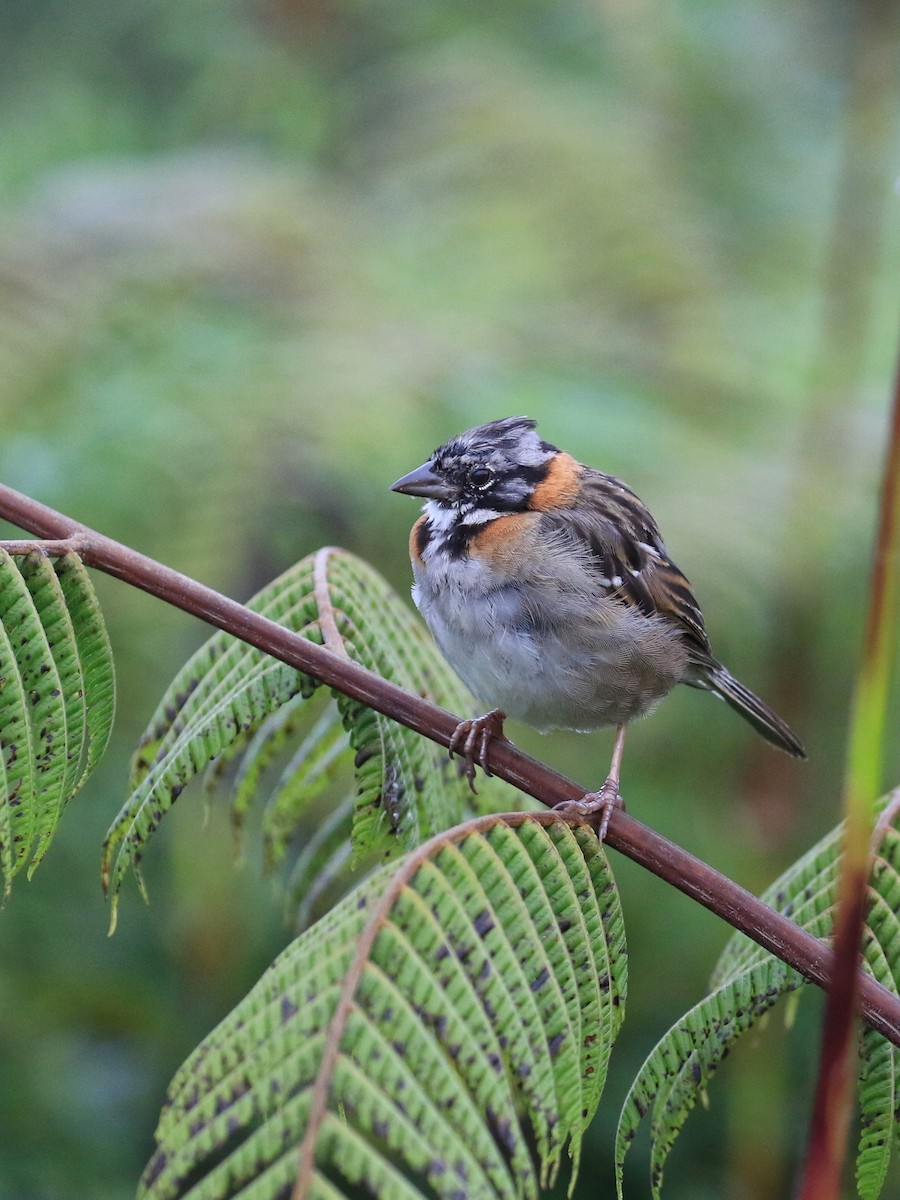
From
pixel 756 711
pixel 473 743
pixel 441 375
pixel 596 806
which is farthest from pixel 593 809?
pixel 441 375

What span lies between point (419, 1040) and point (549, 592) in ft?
5.63

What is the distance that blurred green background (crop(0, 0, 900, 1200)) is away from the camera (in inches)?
168

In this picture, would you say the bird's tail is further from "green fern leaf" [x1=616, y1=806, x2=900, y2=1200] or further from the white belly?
"green fern leaf" [x1=616, y1=806, x2=900, y2=1200]

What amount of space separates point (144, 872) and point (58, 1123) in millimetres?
1012

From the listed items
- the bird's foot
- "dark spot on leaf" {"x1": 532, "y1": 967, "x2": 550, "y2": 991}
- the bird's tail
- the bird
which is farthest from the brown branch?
the bird's tail

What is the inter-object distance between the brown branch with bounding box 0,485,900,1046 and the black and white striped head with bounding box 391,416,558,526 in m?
1.38

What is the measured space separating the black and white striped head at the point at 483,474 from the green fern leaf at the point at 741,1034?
152 cm

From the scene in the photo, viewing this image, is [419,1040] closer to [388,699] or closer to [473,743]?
[388,699]

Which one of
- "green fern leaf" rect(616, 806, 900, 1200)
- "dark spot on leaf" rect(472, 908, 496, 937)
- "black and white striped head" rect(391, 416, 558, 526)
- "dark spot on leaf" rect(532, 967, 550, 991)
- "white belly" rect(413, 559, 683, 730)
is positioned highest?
"black and white striped head" rect(391, 416, 558, 526)

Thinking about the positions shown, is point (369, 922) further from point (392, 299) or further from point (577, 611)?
point (392, 299)

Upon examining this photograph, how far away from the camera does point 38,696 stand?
5.54 ft

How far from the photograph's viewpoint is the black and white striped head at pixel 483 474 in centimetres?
319

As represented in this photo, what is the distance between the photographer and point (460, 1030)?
53.4 inches

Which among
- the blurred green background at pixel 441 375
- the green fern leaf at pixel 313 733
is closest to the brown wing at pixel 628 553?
the green fern leaf at pixel 313 733
